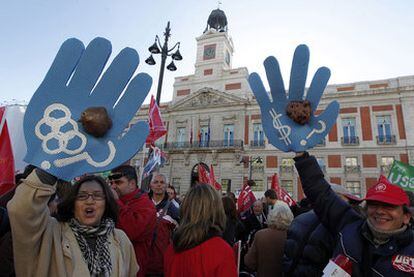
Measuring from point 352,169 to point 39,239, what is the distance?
2420 cm

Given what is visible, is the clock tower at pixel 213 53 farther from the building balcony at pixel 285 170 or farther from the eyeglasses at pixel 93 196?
the eyeglasses at pixel 93 196

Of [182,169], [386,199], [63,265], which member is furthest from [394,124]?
[63,265]

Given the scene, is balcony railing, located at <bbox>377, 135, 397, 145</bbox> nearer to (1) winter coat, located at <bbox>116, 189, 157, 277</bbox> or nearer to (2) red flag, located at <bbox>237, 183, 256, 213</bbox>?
(2) red flag, located at <bbox>237, 183, 256, 213</bbox>

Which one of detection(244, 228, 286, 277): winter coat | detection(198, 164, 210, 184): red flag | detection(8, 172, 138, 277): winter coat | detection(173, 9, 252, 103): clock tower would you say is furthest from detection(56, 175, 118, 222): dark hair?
detection(173, 9, 252, 103): clock tower

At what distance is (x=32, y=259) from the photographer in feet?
4.81

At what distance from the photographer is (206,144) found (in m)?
26.8

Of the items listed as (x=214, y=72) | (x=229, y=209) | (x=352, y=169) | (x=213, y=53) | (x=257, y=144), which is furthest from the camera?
(x=213, y=53)

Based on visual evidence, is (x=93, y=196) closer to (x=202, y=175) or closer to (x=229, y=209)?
(x=229, y=209)

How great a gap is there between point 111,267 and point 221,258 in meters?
0.72

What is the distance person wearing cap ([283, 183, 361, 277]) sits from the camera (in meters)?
2.32

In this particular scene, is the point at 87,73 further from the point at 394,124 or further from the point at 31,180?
the point at 394,124

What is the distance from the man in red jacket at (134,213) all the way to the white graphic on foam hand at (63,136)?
73cm

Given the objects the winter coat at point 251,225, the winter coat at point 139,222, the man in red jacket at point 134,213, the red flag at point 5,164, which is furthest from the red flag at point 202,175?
the red flag at point 5,164

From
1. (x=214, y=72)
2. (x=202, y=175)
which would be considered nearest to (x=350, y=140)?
(x=214, y=72)
